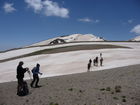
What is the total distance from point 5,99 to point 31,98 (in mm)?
1971

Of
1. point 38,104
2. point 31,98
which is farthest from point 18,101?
point 38,104

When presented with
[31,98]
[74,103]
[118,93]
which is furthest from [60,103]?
[118,93]

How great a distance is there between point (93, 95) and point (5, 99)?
6022mm

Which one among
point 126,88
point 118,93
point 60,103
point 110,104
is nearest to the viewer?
point 110,104

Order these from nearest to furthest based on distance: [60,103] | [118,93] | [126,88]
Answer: [60,103]
[118,93]
[126,88]

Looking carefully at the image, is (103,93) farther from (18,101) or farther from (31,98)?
(18,101)

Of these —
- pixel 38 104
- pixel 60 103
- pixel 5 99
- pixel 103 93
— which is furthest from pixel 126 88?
pixel 5 99

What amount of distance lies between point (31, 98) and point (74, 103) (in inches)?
131

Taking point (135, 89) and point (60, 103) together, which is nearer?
point (60, 103)

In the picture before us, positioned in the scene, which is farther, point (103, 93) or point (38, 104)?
point (103, 93)

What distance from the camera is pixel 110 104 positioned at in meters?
10.2

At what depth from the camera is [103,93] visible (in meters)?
12.3

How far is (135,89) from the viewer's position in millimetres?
12773

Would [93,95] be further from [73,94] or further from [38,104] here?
[38,104]
